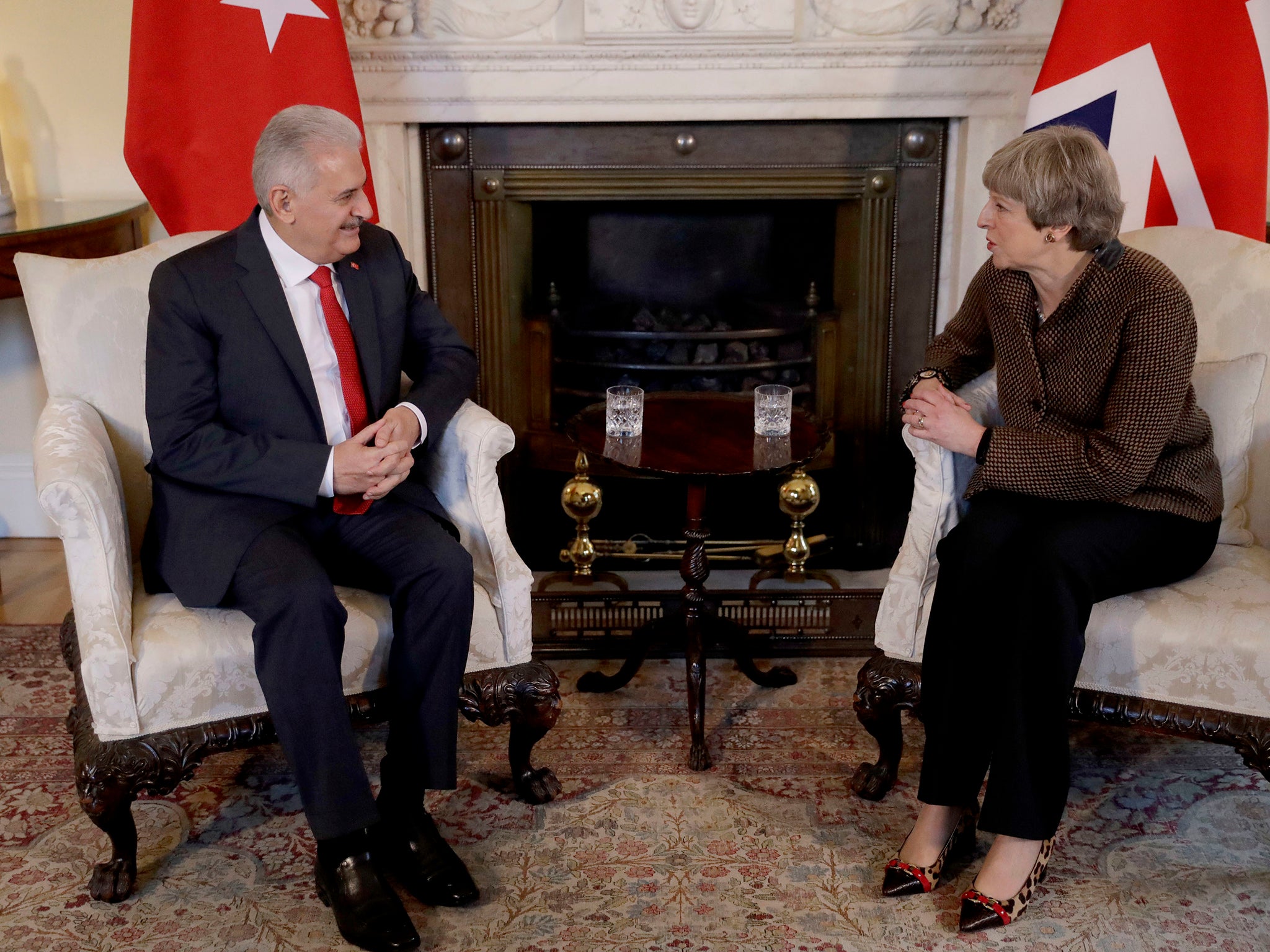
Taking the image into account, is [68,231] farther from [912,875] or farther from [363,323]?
[912,875]

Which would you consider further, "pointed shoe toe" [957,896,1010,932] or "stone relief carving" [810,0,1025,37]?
"stone relief carving" [810,0,1025,37]

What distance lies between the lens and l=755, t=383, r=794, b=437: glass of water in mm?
2430

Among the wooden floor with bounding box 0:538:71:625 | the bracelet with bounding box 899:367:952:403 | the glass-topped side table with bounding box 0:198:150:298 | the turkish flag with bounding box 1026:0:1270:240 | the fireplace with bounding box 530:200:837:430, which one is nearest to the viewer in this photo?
the bracelet with bounding box 899:367:952:403

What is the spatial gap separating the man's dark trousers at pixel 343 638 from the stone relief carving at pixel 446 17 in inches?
53.5

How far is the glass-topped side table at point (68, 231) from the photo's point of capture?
2754 millimetres

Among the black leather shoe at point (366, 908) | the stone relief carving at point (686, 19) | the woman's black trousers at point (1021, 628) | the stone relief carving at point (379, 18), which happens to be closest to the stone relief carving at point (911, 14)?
the stone relief carving at point (686, 19)

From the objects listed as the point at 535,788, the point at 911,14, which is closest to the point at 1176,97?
the point at 911,14

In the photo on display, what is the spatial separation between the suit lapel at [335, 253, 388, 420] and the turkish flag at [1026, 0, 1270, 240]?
1.63m

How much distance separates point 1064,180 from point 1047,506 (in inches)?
21.3

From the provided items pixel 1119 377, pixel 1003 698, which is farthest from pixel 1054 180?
pixel 1003 698

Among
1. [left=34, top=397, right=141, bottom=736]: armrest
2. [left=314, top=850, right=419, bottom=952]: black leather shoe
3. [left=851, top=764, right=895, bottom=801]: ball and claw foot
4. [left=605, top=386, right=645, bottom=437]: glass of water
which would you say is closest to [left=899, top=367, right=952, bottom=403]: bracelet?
[left=605, top=386, right=645, bottom=437]: glass of water

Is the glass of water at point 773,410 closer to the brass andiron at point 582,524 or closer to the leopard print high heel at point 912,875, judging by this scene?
the brass andiron at point 582,524

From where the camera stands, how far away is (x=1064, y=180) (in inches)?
75.3

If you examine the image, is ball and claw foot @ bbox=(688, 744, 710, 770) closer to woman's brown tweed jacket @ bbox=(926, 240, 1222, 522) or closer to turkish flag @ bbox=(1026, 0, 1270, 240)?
woman's brown tweed jacket @ bbox=(926, 240, 1222, 522)
